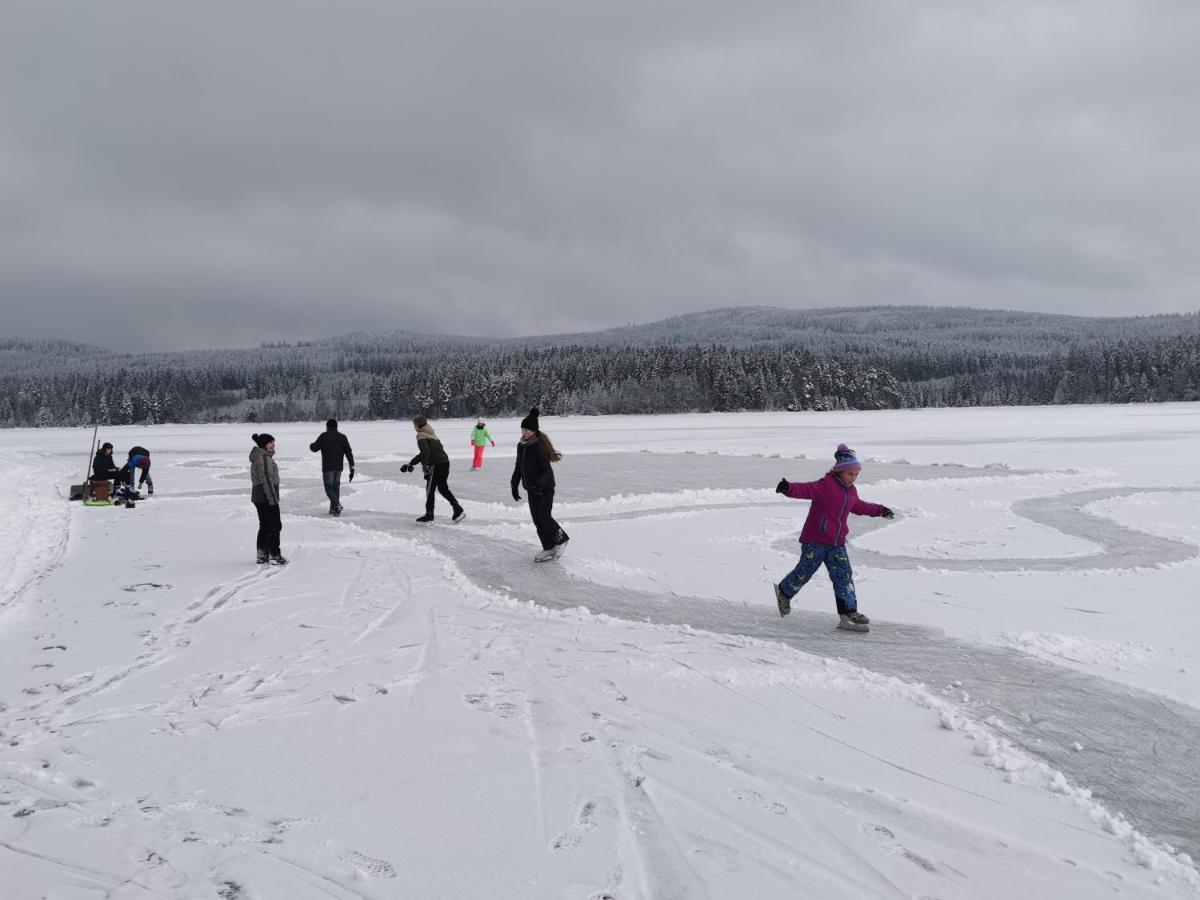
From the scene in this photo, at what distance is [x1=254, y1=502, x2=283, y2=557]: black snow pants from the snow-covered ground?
1.11ft

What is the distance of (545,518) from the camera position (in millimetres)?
9539

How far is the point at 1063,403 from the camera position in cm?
11425

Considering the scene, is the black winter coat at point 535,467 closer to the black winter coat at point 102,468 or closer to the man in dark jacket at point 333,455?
the man in dark jacket at point 333,455

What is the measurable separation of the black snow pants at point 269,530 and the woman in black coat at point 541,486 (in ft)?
10.4

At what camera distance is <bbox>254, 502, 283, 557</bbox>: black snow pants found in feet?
31.0

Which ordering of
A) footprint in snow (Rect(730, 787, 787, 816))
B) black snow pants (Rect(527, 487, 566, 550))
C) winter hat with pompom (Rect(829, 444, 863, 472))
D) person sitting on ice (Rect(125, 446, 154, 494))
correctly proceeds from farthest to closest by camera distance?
person sitting on ice (Rect(125, 446, 154, 494)) < black snow pants (Rect(527, 487, 566, 550)) < winter hat with pompom (Rect(829, 444, 863, 472)) < footprint in snow (Rect(730, 787, 787, 816))

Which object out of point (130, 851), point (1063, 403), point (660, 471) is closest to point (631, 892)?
point (130, 851)

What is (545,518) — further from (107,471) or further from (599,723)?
(107,471)

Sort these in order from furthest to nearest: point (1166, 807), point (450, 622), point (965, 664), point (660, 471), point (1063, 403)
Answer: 1. point (1063, 403)
2. point (660, 471)
3. point (450, 622)
4. point (965, 664)
5. point (1166, 807)

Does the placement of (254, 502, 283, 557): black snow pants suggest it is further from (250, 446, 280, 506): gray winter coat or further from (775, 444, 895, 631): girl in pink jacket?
(775, 444, 895, 631): girl in pink jacket

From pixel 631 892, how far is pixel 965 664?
150 inches

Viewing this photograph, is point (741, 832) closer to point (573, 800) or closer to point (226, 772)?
point (573, 800)

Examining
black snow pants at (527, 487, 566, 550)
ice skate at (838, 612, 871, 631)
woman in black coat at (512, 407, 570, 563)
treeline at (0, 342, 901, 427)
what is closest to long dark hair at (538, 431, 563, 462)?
woman in black coat at (512, 407, 570, 563)

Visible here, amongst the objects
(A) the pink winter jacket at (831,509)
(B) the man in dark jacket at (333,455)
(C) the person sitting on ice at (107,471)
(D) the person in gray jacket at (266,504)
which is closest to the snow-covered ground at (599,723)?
(D) the person in gray jacket at (266,504)
